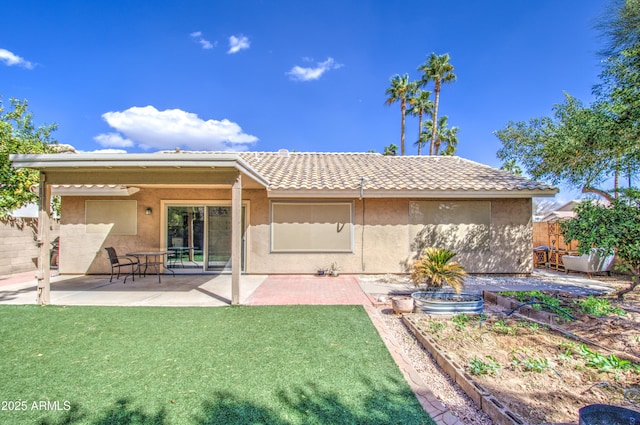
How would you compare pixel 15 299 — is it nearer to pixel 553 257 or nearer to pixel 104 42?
pixel 104 42

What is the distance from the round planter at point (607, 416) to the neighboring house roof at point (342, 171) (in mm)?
6416

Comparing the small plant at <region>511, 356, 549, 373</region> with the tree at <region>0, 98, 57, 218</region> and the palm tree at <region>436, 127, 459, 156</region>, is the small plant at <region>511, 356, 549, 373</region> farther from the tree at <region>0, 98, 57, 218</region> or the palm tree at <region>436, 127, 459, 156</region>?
the palm tree at <region>436, 127, 459, 156</region>

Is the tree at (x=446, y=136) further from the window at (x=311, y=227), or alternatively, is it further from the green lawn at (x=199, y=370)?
the green lawn at (x=199, y=370)

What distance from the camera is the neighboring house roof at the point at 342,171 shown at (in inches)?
266

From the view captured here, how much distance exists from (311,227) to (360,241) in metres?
1.86

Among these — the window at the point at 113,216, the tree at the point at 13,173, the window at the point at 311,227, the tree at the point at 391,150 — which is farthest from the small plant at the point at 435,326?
the tree at the point at 391,150

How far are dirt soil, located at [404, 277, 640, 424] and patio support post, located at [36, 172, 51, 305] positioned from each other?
28.1 ft

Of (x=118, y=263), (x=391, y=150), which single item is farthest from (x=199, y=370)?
(x=391, y=150)

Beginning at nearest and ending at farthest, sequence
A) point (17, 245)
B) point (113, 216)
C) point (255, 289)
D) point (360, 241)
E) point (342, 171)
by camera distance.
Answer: point (255, 289), point (360, 241), point (113, 216), point (17, 245), point (342, 171)

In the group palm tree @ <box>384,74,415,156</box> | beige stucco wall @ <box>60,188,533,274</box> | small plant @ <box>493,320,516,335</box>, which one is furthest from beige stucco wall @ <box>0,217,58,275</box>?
palm tree @ <box>384,74,415,156</box>

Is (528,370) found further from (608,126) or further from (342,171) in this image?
(342,171)

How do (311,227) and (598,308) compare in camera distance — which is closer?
(598,308)

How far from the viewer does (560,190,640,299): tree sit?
638cm

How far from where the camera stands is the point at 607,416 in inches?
86.7
